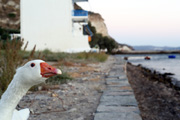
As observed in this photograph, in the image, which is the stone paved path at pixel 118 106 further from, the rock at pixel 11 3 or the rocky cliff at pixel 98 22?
the rocky cliff at pixel 98 22

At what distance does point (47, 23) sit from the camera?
51.8ft

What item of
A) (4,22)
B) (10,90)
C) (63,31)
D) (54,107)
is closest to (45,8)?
(63,31)

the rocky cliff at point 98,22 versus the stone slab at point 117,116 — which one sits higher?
the rocky cliff at point 98,22

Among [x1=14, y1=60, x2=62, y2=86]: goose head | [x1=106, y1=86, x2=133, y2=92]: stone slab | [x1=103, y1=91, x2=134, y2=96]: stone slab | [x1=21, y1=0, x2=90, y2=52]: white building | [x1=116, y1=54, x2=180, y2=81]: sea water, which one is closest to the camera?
[x1=14, y1=60, x2=62, y2=86]: goose head

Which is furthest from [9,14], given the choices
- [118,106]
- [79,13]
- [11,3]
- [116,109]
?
[116,109]

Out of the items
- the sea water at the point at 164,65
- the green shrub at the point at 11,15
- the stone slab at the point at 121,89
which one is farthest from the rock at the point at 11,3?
the stone slab at the point at 121,89

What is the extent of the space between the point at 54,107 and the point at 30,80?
4.97 ft

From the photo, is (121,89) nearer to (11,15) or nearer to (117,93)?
(117,93)

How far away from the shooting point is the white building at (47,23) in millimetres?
15586

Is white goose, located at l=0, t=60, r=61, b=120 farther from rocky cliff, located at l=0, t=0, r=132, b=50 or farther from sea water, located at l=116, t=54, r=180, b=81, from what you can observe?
rocky cliff, located at l=0, t=0, r=132, b=50

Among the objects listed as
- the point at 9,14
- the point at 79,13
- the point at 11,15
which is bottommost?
the point at 79,13

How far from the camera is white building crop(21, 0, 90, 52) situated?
15586 mm

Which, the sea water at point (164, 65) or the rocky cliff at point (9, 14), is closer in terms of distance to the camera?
the sea water at point (164, 65)

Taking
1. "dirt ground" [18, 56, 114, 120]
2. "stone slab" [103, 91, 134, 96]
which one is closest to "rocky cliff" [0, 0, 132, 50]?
"dirt ground" [18, 56, 114, 120]
